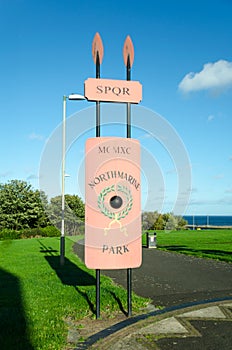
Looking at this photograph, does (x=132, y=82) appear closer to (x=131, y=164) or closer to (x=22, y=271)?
(x=131, y=164)

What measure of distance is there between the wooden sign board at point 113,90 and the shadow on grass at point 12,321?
12.3 feet

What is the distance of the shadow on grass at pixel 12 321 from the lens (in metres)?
4.96

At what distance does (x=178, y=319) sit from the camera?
6.24 meters

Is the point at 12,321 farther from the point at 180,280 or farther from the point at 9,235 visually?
the point at 9,235

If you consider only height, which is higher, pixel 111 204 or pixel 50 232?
pixel 111 204

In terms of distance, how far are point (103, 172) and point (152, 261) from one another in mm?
9418

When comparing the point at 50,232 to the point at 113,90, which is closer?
the point at 113,90

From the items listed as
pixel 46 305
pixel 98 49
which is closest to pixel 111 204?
pixel 46 305

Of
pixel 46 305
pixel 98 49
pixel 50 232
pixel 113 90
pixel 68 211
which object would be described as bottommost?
pixel 50 232

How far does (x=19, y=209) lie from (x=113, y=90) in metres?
49.7

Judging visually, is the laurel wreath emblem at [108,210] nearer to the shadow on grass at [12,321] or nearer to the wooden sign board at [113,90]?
the wooden sign board at [113,90]

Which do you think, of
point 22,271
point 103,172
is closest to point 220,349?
point 103,172

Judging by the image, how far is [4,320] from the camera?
608 centimetres

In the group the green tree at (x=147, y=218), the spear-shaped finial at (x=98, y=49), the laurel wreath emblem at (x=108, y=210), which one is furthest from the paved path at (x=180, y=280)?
the spear-shaped finial at (x=98, y=49)
